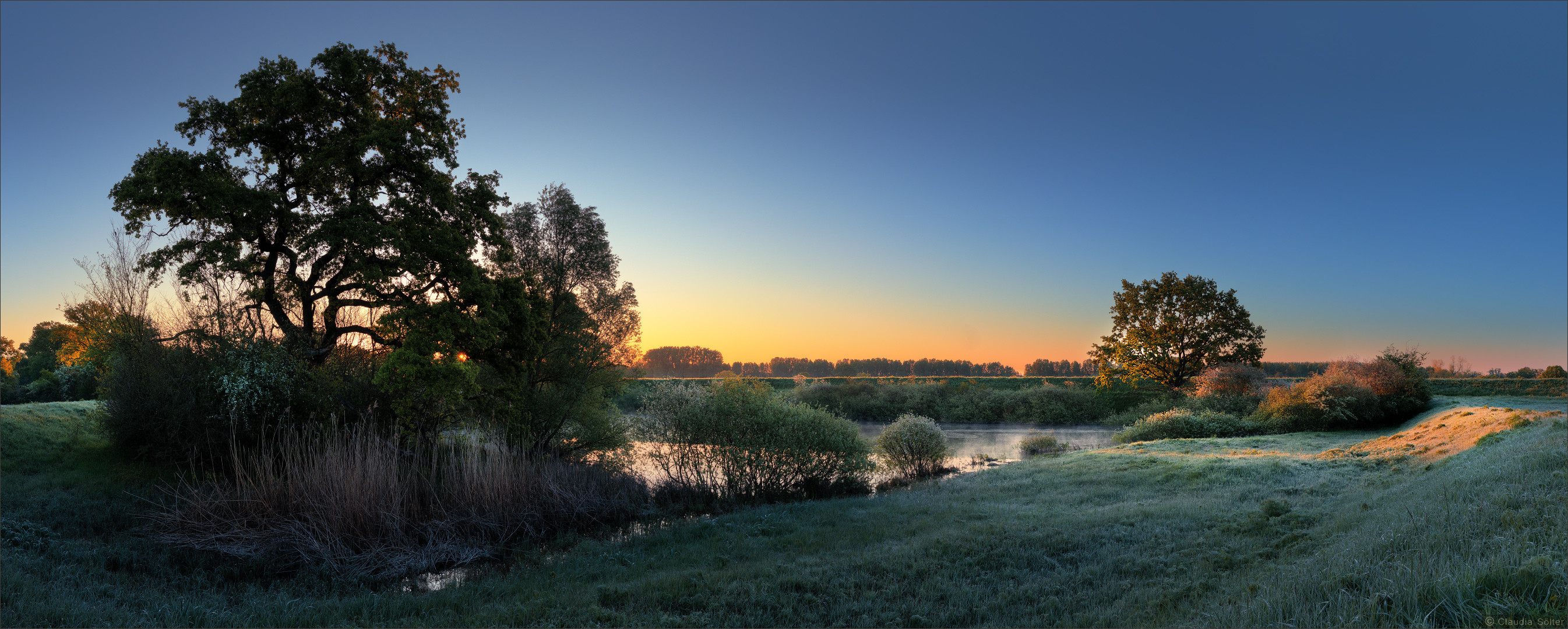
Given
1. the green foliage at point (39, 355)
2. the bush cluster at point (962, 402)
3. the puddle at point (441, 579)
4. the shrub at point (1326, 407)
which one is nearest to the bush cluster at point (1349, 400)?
the shrub at point (1326, 407)

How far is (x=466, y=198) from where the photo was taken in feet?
60.1

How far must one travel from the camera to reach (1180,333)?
36.7 m

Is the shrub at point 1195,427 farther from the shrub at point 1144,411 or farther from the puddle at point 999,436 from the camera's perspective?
the shrub at point 1144,411

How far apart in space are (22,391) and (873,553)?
1515 inches

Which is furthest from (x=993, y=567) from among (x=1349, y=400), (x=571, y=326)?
(x=1349, y=400)

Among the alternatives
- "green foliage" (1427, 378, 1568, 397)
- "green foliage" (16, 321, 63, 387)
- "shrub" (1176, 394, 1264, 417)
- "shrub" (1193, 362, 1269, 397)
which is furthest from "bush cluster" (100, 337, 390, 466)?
"green foliage" (1427, 378, 1568, 397)

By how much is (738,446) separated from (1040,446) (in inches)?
697

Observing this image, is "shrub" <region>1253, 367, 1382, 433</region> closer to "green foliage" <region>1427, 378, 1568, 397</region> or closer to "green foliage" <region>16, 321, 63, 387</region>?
"green foliage" <region>1427, 378, 1568, 397</region>

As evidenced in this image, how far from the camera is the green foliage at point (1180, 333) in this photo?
36.3 m

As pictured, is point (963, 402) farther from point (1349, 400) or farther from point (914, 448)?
point (914, 448)

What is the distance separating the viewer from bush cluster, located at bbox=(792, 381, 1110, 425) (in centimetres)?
4341

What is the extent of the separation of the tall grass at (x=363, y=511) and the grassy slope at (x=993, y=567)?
63cm

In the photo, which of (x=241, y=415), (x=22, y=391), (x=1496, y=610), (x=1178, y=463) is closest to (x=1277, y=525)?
(x=1496, y=610)

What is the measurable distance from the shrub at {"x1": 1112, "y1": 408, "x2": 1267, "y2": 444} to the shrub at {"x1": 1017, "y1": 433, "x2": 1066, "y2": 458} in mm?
3082
